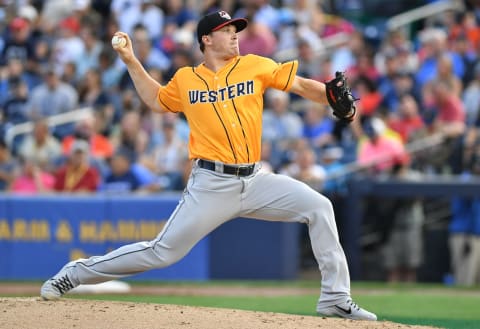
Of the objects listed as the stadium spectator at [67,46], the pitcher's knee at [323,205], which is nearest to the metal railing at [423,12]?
the stadium spectator at [67,46]

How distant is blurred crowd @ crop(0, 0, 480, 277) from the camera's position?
1369cm

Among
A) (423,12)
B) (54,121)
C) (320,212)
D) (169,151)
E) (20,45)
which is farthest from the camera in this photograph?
(423,12)

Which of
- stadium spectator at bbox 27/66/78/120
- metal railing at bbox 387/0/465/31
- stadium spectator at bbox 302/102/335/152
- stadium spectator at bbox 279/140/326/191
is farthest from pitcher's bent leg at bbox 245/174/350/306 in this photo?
metal railing at bbox 387/0/465/31

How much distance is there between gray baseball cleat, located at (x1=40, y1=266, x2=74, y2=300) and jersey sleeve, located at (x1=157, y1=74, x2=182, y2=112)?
1354 millimetres

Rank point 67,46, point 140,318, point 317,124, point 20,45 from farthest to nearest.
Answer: point 67,46 < point 20,45 < point 317,124 < point 140,318

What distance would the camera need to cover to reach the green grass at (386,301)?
939 cm

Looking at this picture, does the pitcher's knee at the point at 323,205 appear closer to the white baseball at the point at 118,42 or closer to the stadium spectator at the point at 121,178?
the white baseball at the point at 118,42

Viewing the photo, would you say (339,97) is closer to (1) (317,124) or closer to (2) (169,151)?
(2) (169,151)

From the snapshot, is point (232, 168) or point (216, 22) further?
point (216, 22)

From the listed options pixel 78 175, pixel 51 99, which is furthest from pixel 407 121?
pixel 51 99

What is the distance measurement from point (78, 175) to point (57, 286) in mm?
6037

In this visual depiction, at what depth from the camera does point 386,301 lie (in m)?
11.0

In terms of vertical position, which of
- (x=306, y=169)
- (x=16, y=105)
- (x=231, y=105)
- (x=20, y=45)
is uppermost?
(x=20, y=45)

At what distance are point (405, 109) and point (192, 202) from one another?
25.4 feet
